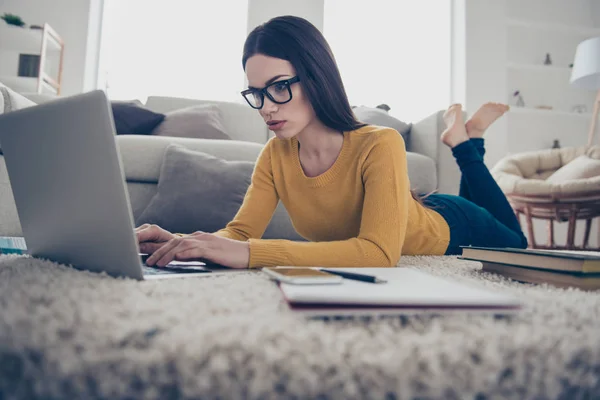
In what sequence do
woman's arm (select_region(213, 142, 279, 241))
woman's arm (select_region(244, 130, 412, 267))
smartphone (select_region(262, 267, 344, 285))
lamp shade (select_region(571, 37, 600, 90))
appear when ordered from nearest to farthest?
smartphone (select_region(262, 267, 344, 285))
woman's arm (select_region(244, 130, 412, 267))
woman's arm (select_region(213, 142, 279, 241))
lamp shade (select_region(571, 37, 600, 90))

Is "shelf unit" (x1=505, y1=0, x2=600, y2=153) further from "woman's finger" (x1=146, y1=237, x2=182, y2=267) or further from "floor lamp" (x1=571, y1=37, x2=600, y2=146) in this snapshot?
"woman's finger" (x1=146, y1=237, x2=182, y2=267)

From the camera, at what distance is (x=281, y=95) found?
92 cm

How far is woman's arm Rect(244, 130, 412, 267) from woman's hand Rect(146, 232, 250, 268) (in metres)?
0.03

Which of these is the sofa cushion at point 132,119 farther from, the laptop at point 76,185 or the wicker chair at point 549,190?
the wicker chair at point 549,190

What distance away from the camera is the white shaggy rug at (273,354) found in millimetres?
258

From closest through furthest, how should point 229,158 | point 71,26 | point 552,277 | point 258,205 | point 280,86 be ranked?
point 552,277
point 280,86
point 258,205
point 229,158
point 71,26

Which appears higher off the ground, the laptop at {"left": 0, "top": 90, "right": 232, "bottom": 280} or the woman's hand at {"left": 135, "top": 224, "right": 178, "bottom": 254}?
the laptop at {"left": 0, "top": 90, "right": 232, "bottom": 280}

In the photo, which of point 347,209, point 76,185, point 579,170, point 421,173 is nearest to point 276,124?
point 347,209

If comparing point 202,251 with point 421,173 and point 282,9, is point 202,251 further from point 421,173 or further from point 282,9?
point 282,9

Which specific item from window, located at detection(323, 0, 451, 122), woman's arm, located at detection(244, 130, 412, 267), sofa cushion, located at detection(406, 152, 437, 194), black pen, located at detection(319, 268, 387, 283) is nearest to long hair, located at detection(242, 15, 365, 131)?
woman's arm, located at detection(244, 130, 412, 267)

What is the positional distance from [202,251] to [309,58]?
55 cm

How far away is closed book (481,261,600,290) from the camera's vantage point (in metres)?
0.56

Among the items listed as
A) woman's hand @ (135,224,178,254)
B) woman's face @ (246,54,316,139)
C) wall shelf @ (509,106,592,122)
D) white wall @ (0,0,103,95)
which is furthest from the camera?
wall shelf @ (509,106,592,122)

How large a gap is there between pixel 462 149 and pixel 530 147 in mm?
3036
